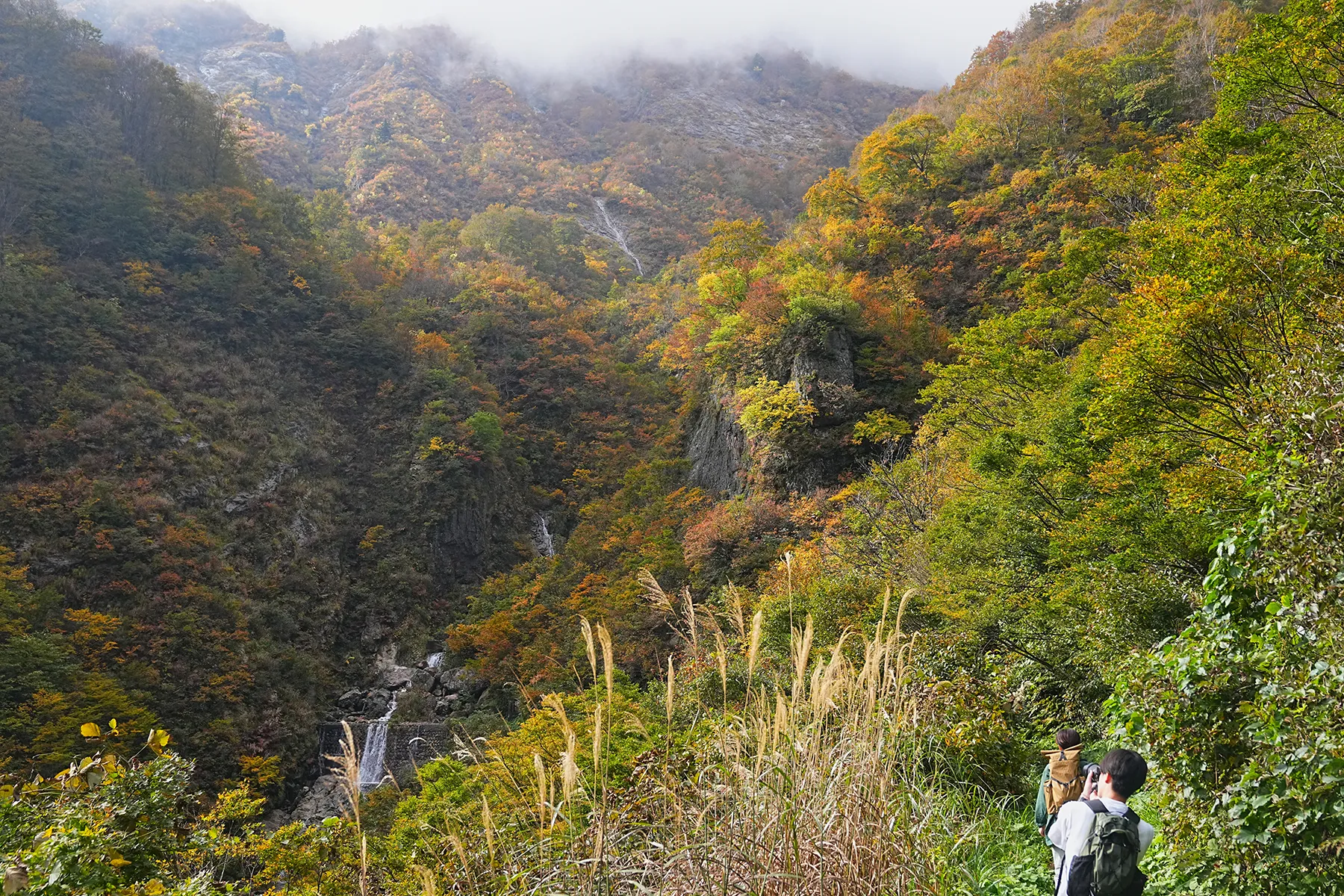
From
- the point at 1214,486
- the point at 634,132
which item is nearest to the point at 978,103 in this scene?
the point at 1214,486

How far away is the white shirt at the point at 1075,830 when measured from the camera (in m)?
2.35

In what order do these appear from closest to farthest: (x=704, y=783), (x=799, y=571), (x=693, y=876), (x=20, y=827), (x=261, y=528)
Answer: (x=693, y=876)
(x=704, y=783)
(x=20, y=827)
(x=799, y=571)
(x=261, y=528)

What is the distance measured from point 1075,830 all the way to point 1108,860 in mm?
127

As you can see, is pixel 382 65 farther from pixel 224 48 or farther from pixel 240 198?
pixel 240 198

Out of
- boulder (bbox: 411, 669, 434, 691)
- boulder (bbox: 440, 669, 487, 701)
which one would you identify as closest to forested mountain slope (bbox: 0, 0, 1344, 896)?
boulder (bbox: 440, 669, 487, 701)

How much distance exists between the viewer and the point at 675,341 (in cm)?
2461

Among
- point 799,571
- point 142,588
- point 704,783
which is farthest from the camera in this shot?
point 142,588

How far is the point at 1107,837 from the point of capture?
229cm

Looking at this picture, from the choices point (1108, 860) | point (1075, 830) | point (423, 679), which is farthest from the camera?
point (423, 679)

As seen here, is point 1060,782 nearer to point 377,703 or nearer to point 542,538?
point 377,703

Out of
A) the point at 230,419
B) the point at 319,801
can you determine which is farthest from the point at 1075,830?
the point at 230,419

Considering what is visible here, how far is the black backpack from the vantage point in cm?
226

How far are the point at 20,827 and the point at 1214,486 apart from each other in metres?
7.97

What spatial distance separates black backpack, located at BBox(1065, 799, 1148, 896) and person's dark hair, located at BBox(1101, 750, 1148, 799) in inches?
3.1
